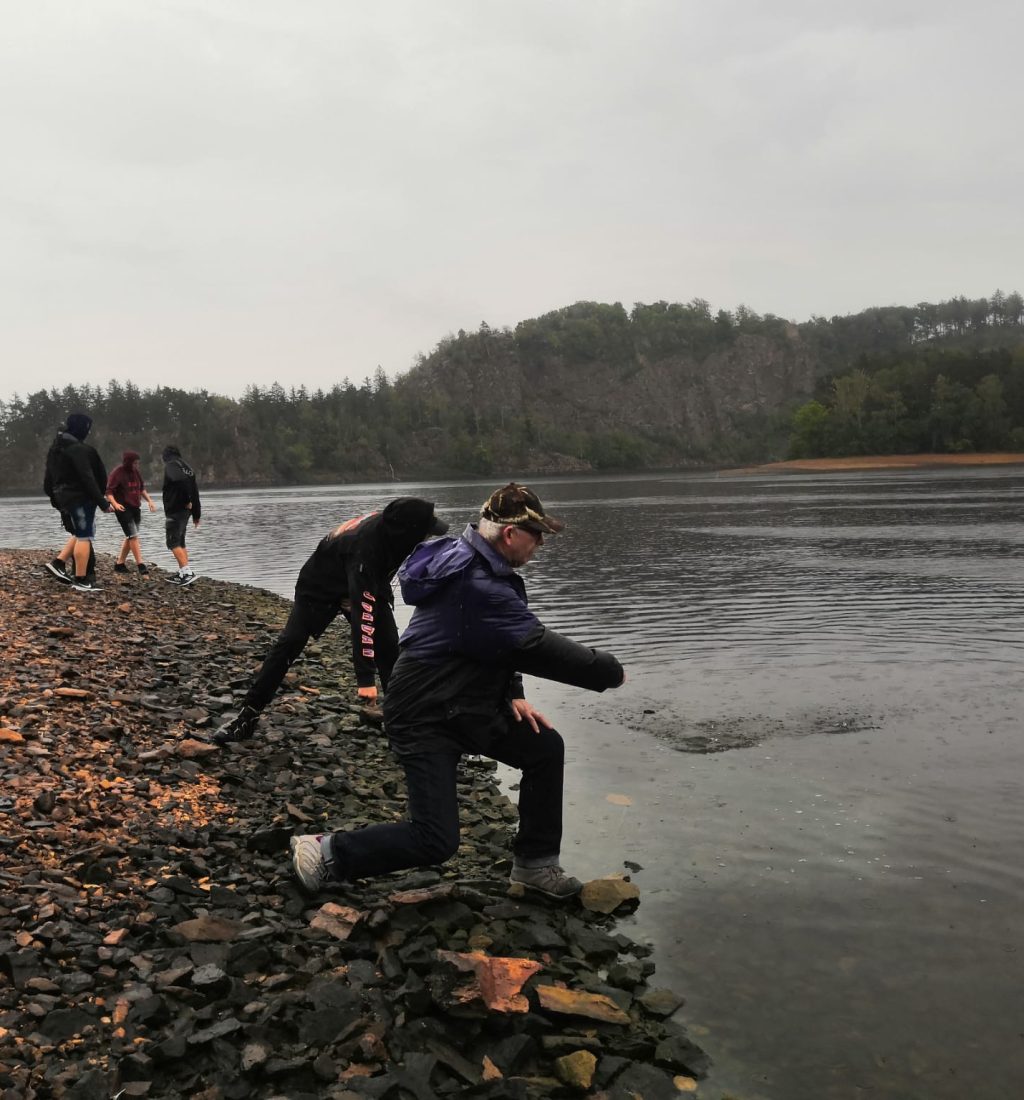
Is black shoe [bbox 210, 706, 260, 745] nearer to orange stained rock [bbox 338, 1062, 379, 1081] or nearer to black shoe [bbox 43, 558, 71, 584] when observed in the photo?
orange stained rock [bbox 338, 1062, 379, 1081]

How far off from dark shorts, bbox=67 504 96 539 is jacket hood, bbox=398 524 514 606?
11.1m

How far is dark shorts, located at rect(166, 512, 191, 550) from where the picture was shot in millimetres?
17562

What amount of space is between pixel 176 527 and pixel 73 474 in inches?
143

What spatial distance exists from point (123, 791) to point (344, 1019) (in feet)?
9.75

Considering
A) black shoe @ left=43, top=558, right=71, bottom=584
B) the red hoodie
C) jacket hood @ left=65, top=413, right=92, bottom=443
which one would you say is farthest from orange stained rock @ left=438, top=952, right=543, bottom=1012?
the red hoodie

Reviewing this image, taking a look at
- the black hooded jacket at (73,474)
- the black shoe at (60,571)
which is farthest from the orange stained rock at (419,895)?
the black shoe at (60,571)

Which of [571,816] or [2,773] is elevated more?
[2,773]

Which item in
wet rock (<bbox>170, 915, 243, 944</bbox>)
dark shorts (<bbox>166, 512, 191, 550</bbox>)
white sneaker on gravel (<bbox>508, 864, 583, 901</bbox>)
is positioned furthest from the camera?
dark shorts (<bbox>166, 512, 191, 550</bbox>)

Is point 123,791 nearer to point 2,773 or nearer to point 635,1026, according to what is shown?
point 2,773

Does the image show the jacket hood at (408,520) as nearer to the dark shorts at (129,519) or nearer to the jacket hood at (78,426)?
the jacket hood at (78,426)

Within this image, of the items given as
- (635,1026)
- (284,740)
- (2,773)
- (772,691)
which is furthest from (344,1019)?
(772,691)

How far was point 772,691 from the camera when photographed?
11.4 meters

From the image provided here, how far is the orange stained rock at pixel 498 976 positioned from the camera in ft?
14.4

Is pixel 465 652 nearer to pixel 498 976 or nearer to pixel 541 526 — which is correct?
pixel 541 526
